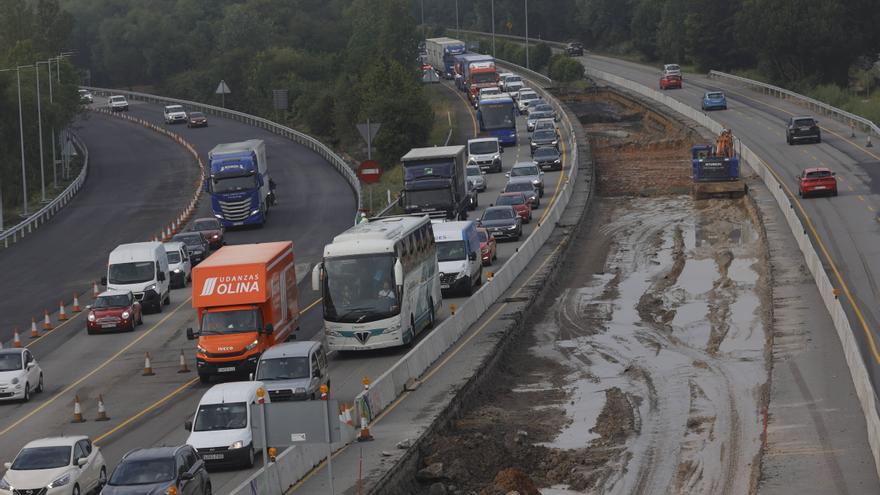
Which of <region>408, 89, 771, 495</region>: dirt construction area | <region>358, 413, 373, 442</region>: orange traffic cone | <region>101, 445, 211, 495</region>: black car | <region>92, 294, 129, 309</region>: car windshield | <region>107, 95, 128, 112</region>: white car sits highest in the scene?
<region>107, 95, 128, 112</region>: white car

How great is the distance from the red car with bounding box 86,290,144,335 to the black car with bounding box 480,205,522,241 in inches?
693

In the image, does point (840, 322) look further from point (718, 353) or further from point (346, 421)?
point (346, 421)

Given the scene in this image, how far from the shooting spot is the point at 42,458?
2639 centimetres

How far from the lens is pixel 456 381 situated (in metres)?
36.2

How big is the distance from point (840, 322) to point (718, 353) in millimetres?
3925

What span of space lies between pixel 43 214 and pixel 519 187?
26098 millimetres

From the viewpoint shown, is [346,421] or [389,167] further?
[389,167]

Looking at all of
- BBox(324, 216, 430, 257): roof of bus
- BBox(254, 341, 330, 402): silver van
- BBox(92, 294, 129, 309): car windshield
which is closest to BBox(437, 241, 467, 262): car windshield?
BBox(324, 216, 430, 257): roof of bus

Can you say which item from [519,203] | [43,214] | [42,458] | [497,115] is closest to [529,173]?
[519,203]

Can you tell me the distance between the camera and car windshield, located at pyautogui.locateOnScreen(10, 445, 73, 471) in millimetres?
26219

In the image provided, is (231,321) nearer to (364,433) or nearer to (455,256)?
(364,433)

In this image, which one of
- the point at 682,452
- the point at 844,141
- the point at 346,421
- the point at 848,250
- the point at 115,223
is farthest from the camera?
the point at 844,141

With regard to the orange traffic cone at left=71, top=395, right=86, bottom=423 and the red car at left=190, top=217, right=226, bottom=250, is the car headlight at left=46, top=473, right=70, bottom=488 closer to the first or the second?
the orange traffic cone at left=71, top=395, right=86, bottom=423

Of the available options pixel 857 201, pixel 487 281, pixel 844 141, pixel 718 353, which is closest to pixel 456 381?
pixel 718 353
